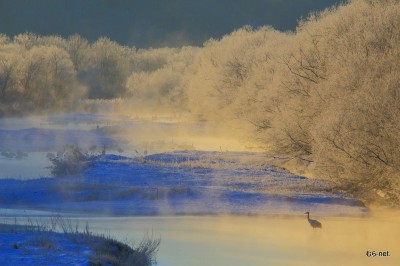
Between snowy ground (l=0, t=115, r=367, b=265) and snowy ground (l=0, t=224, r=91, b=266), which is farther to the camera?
snowy ground (l=0, t=115, r=367, b=265)

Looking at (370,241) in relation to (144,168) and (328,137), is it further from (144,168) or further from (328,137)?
(144,168)

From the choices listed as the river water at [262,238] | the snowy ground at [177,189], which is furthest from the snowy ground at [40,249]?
the snowy ground at [177,189]

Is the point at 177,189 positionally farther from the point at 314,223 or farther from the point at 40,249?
the point at 40,249

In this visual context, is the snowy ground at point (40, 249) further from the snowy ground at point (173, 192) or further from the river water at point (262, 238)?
the snowy ground at point (173, 192)

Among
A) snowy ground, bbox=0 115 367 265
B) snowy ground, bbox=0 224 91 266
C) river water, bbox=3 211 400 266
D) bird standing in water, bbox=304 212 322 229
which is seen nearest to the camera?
snowy ground, bbox=0 224 91 266

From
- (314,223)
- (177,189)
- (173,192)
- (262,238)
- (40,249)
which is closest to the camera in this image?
(40,249)

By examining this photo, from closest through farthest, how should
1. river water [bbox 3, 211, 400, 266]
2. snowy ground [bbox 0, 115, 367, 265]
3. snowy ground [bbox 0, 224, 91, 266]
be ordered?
1. snowy ground [bbox 0, 224, 91, 266]
2. river water [bbox 3, 211, 400, 266]
3. snowy ground [bbox 0, 115, 367, 265]

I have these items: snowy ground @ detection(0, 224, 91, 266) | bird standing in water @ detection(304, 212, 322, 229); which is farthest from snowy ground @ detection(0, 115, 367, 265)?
snowy ground @ detection(0, 224, 91, 266)

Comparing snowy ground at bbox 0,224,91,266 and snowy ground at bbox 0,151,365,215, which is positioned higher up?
snowy ground at bbox 0,151,365,215

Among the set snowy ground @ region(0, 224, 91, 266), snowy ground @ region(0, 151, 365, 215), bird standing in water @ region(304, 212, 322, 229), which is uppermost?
snowy ground @ region(0, 151, 365, 215)

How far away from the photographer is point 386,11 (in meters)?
32.0

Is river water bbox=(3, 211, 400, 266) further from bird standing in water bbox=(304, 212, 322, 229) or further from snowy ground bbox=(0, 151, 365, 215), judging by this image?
snowy ground bbox=(0, 151, 365, 215)

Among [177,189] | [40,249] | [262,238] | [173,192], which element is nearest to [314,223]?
[262,238]

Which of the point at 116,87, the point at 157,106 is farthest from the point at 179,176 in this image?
the point at 116,87
